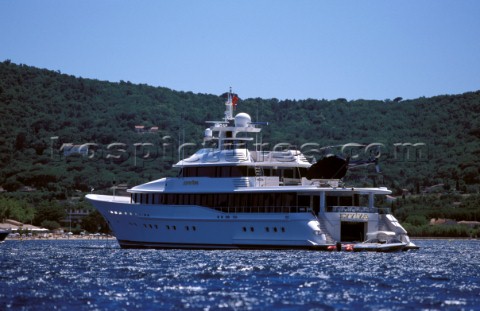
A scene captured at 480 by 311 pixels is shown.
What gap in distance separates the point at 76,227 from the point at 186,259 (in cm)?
8638

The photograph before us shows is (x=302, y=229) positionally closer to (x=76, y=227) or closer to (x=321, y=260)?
(x=321, y=260)

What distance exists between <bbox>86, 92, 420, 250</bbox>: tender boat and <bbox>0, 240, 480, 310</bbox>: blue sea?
3.54 metres

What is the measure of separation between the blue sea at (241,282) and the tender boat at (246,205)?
11.6ft

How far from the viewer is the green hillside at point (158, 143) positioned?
160750 millimetres

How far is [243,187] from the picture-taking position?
208ft

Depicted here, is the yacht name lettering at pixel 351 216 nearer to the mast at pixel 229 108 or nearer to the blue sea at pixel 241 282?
the blue sea at pixel 241 282

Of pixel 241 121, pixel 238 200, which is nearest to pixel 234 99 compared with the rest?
pixel 241 121

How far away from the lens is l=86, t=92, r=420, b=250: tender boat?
198 ft

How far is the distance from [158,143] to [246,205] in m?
116

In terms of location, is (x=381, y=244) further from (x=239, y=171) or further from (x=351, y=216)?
(x=239, y=171)

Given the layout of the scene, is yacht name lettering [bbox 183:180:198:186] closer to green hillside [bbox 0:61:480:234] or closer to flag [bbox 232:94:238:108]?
flag [bbox 232:94:238:108]

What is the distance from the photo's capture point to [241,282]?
3978 cm

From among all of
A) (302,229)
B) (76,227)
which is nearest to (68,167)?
(76,227)

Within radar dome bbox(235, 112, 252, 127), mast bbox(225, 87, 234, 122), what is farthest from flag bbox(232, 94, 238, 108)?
radar dome bbox(235, 112, 252, 127)
